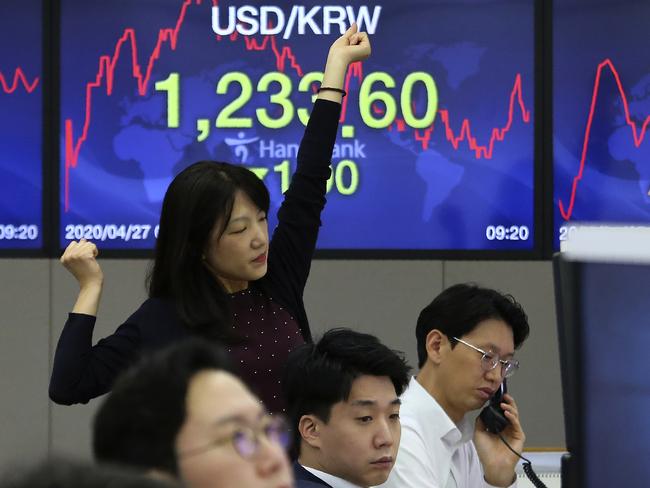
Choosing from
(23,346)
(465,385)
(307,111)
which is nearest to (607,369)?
(465,385)

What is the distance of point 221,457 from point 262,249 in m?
1.07

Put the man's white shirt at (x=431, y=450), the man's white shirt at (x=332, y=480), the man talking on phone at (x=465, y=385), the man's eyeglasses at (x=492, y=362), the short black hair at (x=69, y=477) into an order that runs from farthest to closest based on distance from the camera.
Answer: the man's eyeglasses at (x=492, y=362) → the man talking on phone at (x=465, y=385) → the man's white shirt at (x=431, y=450) → the man's white shirt at (x=332, y=480) → the short black hair at (x=69, y=477)

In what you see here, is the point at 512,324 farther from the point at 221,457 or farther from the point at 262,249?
the point at 221,457

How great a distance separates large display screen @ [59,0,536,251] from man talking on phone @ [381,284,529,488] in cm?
135

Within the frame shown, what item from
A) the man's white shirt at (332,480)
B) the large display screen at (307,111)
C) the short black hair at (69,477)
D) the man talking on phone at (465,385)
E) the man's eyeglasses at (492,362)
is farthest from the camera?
the large display screen at (307,111)

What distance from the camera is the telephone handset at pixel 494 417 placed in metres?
2.53

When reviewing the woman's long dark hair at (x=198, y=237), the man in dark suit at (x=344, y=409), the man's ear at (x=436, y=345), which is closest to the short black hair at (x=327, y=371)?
the man in dark suit at (x=344, y=409)

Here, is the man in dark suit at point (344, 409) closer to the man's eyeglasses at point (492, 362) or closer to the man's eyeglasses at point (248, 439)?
the man's eyeglasses at point (492, 362)

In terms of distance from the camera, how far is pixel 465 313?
2.54 meters

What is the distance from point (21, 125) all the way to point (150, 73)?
43 cm

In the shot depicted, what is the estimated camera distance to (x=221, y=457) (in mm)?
1019

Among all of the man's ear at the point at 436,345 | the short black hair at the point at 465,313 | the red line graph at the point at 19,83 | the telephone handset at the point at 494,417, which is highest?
the red line graph at the point at 19,83

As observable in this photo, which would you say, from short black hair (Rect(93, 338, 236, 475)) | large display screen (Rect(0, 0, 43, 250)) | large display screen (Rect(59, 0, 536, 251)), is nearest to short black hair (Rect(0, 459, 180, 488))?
short black hair (Rect(93, 338, 236, 475))

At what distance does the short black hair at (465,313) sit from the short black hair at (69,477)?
1.86 m
